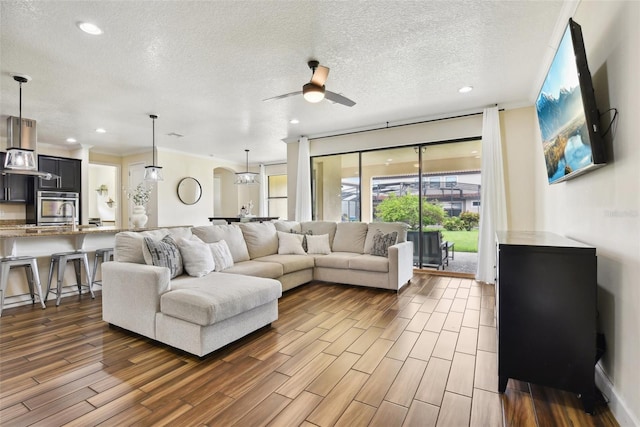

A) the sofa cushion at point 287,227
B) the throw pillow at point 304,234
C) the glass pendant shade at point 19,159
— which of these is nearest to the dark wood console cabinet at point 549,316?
the throw pillow at point 304,234

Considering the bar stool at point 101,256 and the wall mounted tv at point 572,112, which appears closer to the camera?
the wall mounted tv at point 572,112

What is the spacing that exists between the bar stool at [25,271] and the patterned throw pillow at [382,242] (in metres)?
4.15

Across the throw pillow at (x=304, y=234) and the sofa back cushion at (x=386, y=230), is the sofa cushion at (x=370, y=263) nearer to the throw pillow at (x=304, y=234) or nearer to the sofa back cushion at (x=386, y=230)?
the sofa back cushion at (x=386, y=230)

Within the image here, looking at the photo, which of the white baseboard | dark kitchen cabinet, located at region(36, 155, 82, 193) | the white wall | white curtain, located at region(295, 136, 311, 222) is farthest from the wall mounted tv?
dark kitchen cabinet, located at region(36, 155, 82, 193)

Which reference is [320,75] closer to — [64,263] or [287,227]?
[287,227]

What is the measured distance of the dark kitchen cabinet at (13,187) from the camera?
584 cm

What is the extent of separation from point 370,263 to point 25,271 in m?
4.26

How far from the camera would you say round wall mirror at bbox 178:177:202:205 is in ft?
24.6

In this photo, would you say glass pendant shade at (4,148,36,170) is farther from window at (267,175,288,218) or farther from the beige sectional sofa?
window at (267,175,288,218)

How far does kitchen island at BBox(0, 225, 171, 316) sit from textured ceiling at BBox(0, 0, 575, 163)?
5.75 feet

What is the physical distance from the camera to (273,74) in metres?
3.31

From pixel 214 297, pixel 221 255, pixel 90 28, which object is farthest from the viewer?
pixel 221 255

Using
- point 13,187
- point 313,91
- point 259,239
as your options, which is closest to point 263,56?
point 313,91

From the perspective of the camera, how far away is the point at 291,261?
410 cm
